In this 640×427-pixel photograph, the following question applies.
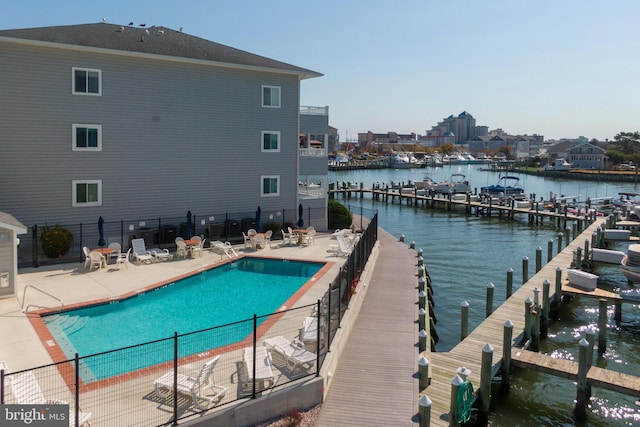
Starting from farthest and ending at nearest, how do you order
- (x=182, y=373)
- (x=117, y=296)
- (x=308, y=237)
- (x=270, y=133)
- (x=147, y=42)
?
1. (x=270, y=133)
2. (x=308, y=237)
3. (x=147, y=42)
4. (x=117, y=296)
5. (x=182, y=373)

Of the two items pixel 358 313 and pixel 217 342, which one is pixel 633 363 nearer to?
pixel 358 313

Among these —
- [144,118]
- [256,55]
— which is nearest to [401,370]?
[144,118]

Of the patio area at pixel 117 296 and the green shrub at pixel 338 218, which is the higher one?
the green shrub at pixel 338 218

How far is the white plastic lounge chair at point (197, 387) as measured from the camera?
10.1 metres

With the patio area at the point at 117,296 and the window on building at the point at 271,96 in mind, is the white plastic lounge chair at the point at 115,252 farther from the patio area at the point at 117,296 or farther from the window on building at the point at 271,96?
the window on building at the point at 271,96

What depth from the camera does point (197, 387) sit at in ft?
33.4

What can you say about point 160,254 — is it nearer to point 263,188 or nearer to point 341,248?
point 341,248

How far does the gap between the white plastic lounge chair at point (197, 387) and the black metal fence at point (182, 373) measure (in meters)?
0.02

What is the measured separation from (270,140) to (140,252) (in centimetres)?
1037

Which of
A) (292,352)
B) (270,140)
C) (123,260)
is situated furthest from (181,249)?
(292,352)

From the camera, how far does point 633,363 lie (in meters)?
17.7

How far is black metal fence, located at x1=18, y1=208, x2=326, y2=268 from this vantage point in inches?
907

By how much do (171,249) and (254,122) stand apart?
8435 millimetres

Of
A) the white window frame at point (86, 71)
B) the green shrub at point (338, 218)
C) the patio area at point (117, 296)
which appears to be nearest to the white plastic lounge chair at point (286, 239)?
the patio area at point (117, 296)
